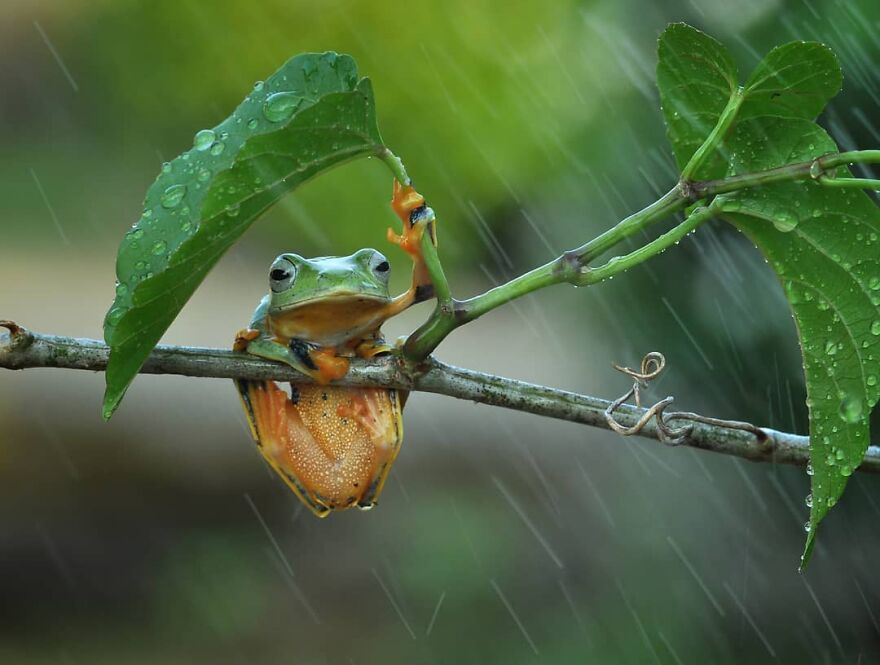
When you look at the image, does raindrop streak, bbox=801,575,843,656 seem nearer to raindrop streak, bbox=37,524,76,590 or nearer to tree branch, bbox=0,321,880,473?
tree branch, bbox=0,321,880,473

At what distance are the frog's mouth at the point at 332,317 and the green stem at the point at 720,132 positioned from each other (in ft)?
0.89

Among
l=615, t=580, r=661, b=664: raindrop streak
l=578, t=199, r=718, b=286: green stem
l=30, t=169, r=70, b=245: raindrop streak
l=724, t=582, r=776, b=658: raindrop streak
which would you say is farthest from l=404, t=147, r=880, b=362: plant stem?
l=30, t=169, r=70, b=245: raindrop streak

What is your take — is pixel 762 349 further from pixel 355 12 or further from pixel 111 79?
pixel 111 79

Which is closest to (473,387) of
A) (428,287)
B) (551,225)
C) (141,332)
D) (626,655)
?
(428,287)

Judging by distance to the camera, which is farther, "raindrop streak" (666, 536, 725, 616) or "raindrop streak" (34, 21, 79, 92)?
"raindrop streak" (34, 21, 79, 92)

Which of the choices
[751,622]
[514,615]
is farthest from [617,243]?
Result: [514,615]

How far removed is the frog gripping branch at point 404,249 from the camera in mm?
598

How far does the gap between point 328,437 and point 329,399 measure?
31 millimetres

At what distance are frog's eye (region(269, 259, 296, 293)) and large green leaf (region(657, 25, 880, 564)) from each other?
1.12 ft

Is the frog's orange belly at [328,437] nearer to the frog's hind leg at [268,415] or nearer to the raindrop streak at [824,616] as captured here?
the frog's hind leg at [268,415]

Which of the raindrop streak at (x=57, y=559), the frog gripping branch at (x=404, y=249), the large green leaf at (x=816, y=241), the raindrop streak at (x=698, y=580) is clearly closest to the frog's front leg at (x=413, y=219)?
the frog gripping branch at (x=404, y=249)

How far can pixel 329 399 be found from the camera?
2.80 ft

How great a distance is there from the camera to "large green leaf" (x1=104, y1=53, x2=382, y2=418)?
1.93 ft

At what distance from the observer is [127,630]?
509cm
